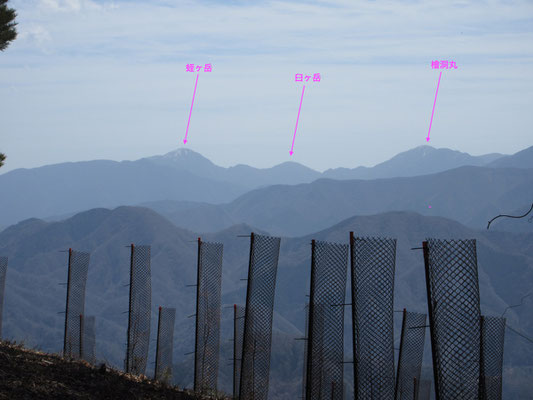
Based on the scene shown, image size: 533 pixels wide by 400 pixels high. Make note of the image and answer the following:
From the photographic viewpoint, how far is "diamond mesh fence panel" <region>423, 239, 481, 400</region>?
22.7ft

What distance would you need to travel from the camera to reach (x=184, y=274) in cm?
12081

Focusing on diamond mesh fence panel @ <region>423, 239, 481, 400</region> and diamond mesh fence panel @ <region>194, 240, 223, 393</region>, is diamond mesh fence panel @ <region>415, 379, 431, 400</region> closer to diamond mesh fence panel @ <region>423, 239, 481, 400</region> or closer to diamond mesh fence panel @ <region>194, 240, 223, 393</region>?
diamond mesh fence panel @ <region>194, 240, 223, 393</region>

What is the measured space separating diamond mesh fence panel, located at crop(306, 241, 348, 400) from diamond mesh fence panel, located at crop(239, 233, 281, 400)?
2.81 feet

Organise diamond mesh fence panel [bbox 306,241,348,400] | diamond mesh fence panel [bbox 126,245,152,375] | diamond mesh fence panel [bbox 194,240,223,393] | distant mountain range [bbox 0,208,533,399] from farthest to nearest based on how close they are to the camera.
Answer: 1. distant mountain range [bbox 0,208,533,399]
2. diamond mesh fence panel [bbox 126,245,152,375]
3. diamond mesh fence panel [bbox 194,240,223,393]
4. diamond mesh fence panel [bbox 306,241,348,400]

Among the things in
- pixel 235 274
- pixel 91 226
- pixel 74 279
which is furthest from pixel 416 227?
pixel 74 279

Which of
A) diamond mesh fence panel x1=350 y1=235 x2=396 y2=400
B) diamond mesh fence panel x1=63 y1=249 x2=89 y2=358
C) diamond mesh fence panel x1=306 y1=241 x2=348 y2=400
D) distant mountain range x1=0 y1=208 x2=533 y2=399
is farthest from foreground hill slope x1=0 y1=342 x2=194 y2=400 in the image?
distant mountain range x1=0 y1=208 x2=533 y2=399

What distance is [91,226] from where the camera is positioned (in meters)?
147

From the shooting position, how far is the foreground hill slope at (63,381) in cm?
770

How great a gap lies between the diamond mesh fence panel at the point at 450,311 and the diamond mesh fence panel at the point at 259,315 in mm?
3340

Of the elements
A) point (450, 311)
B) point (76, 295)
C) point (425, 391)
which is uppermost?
point (450, 311)

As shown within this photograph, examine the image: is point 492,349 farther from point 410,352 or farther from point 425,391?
point 425,391

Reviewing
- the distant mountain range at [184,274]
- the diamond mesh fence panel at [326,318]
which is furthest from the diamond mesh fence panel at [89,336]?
the distant mountain range at [184,274]

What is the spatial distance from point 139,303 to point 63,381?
436 centimetres

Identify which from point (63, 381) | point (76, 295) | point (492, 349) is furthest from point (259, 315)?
point (76, 295)
